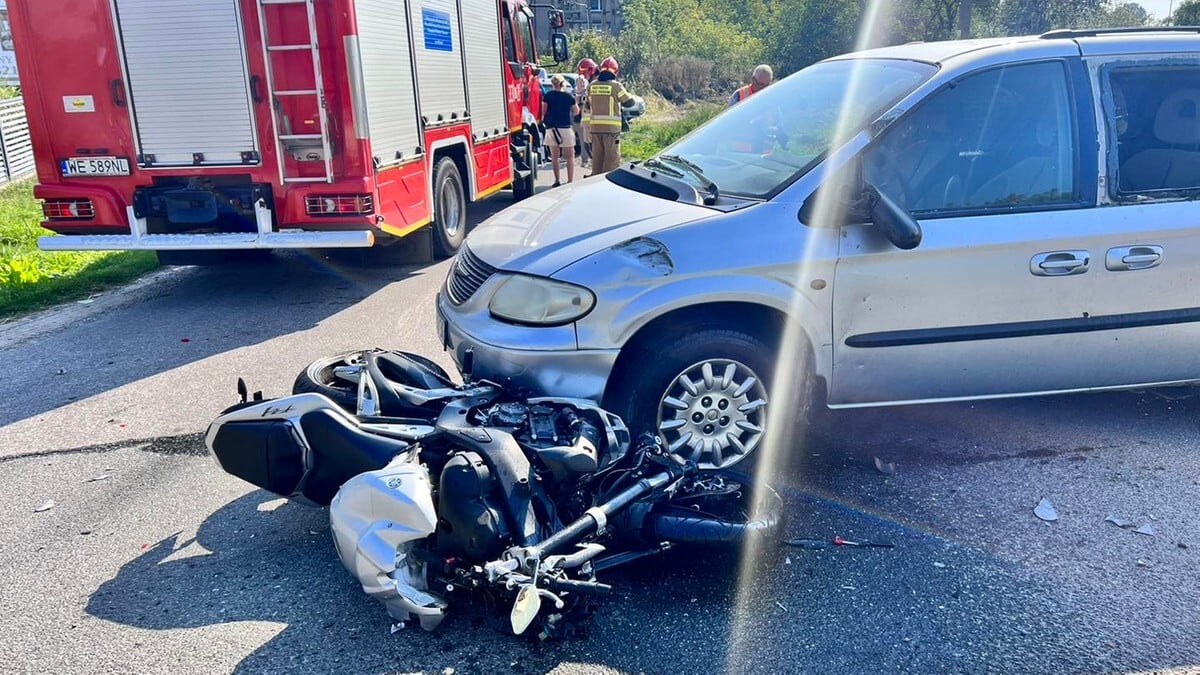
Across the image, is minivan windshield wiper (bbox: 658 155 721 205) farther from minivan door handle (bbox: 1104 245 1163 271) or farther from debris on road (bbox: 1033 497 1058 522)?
debris on road (bbox: 1033 497 1058 522)

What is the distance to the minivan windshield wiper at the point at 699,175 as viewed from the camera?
3.95 m

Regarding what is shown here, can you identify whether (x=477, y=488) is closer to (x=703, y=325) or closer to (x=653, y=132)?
(x=703, y=325)

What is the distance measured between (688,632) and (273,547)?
5.62 ft

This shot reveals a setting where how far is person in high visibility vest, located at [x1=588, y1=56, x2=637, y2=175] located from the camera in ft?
34.8

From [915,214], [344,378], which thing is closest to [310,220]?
[344,378]

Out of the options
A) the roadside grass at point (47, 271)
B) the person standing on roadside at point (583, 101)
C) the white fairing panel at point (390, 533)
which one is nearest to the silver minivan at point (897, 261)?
the white fairing panel at point (390, 533)

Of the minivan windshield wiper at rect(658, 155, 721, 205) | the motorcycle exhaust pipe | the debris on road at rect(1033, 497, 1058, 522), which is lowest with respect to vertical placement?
the debris on road at rect(1033, 497, 1058, 522)

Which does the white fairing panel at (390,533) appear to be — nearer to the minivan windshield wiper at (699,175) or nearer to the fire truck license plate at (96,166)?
the minivan windshield wiper at (699,175)

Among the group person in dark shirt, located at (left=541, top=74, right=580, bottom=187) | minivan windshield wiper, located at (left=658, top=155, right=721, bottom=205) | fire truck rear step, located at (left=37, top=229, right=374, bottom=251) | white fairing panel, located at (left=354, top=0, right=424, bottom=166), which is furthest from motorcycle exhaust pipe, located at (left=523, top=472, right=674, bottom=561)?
person in dark shirt, located at (left=541, top=74, right=580, bottom=187)

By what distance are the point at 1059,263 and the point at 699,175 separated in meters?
1.71

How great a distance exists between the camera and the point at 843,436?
441cm

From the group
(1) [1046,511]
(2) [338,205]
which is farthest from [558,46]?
(1) [1046,511]

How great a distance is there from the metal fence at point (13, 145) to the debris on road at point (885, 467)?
15007 millimetres

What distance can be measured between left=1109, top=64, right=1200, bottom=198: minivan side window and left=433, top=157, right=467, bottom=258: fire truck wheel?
242 inches
